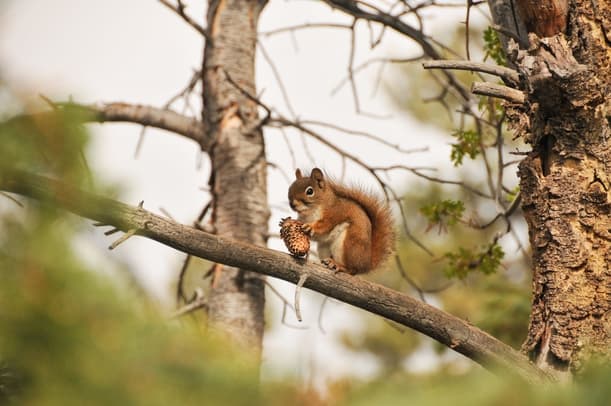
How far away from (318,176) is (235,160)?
556 mm

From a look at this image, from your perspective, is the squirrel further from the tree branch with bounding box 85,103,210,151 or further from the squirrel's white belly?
the tree branch with bounding box 85,103,210,151

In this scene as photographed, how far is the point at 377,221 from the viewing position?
11.0ft

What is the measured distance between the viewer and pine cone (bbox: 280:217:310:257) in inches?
97.0

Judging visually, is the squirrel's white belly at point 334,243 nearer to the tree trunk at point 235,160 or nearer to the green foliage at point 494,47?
the tree trunk at point 235,160

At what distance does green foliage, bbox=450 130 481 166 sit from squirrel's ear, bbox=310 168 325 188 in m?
0.55

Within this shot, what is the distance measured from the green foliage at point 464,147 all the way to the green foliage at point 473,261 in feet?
1.26

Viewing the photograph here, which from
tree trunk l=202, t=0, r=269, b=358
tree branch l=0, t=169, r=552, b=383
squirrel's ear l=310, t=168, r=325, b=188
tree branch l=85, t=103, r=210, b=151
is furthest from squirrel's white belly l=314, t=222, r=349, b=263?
tree branch l=85, t=103, r=210, b=151

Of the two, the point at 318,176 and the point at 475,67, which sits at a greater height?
the point at 318,176

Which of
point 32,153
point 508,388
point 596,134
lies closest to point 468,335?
point 596,134

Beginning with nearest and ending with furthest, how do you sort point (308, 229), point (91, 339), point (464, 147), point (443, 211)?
point (91, 339) < point (308, 229) < point (464, 147) < point (443, 211)

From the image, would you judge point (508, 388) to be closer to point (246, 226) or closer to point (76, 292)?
point (76, 292)

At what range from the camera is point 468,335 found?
90.0 inches

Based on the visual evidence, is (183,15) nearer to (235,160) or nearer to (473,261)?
(235,160)

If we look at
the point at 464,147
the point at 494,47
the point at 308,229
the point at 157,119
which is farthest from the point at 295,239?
the point at 157,119
